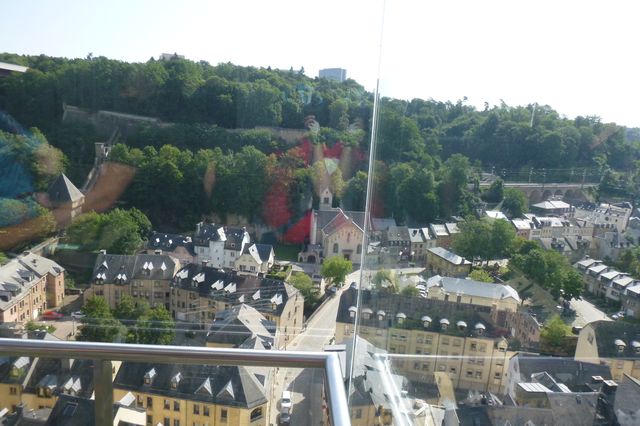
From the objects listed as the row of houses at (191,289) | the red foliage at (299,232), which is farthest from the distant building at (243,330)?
the red foliage at (299,232)

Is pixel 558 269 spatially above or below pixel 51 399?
above

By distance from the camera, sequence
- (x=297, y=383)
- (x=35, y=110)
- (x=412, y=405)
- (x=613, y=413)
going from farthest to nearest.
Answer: (x=35, y=110), (x=412, y=405), (x=297, y=383), (x=613, y=413)

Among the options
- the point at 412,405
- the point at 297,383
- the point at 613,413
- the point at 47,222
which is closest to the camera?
the point at 613,413

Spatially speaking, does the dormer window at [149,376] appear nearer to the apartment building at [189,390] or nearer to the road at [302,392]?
the apartment building at [189,390]

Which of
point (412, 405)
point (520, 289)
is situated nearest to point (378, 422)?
point (412, 405)

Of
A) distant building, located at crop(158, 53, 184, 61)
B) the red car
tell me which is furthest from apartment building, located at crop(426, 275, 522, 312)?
distant building, located at crop(158, 53, 184, 61)

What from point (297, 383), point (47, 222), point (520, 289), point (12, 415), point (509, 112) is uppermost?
point (509, 112)

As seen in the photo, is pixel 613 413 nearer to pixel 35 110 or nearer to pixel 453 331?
pixel 453 331

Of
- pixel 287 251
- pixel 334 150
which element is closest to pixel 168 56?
pixel 334 150
